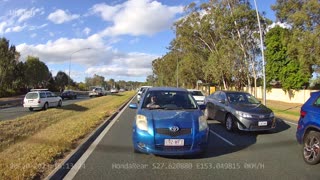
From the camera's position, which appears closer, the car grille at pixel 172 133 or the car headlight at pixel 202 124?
the car grille at pixel 172 133

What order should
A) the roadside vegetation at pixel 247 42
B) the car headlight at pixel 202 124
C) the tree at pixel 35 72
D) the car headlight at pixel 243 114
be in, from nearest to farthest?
the car headlight at pixel 202 124 → the car headlight at pixel 243 114 → the roadside vegetation at pixel 247 42 → the tree at pixel 35 72

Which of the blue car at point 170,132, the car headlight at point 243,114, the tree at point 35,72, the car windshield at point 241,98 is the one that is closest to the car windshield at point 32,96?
the car windshield at point 241,98

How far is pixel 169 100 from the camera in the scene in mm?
9609

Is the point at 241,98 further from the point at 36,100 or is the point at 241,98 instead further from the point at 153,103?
the point at 36,100

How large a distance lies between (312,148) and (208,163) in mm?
2180

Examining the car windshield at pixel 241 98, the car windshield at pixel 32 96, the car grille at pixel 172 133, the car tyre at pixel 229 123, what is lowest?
the car tyre at pixel 229 123

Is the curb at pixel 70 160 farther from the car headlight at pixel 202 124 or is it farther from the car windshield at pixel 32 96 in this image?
the car windshield at pixel 32 96

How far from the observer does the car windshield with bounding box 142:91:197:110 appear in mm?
9242

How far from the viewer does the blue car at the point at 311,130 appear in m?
7.53

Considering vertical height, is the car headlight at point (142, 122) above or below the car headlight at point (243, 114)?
above

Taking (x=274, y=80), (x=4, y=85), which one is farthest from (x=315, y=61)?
(x=4, y=85)

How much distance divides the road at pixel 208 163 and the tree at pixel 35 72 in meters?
66.5

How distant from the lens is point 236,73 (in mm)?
42188

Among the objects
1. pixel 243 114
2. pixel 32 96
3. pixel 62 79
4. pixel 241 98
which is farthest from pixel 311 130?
pixel 62 79
